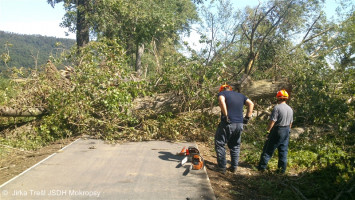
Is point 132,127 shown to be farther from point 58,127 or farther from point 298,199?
point 298,199

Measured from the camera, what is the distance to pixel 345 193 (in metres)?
3.78

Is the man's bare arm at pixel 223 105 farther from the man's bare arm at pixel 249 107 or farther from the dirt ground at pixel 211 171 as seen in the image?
the dirt ground at pixel 211 171

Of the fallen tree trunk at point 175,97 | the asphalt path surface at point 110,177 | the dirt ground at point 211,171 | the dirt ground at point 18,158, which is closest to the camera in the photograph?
the asphalt path surface at point 110,177

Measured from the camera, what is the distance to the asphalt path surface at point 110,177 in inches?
163

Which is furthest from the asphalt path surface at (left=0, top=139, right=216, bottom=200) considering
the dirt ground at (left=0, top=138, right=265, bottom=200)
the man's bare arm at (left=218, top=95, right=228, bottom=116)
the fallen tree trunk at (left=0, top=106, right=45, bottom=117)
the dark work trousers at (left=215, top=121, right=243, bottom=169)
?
the fallen tree trunk at (left=0, top=106, right=45, bottom=117)

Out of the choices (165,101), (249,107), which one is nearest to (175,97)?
(165,101)

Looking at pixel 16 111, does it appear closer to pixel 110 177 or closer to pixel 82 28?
pixel 110 177

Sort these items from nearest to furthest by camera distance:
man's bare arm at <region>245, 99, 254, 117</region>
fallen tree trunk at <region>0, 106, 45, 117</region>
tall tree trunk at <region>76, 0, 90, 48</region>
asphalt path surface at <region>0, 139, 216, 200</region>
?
asphalt path surface at <region>0, 139, 216, 200</region>
man's bare arm at <region>245, 99, 254, 117</region>
fallen tree trunk at <region>0, 106, 45, 117</region>
tall tree trunk at <region>76, 0, 90, 48</region>

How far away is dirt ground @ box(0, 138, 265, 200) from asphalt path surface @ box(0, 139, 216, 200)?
235mm

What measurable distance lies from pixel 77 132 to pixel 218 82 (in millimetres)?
3920

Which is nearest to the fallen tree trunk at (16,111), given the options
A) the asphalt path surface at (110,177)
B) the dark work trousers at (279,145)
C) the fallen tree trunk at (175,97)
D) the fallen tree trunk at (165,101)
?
the fallen tree trunk at (165,101)

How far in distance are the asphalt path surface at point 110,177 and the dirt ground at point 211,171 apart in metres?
0.24

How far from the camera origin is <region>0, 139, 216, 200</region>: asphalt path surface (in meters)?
4.13

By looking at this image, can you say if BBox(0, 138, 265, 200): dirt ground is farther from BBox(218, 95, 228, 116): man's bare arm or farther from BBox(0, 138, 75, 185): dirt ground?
BBox(218, 95, 228, 116): man's bare arm
